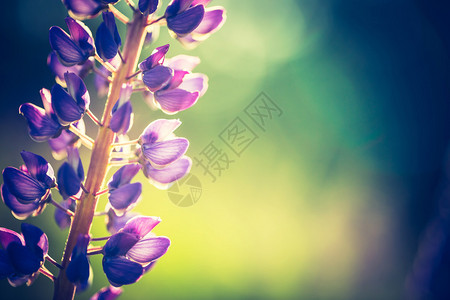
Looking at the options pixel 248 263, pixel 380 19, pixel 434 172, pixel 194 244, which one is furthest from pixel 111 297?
pixel 380 19

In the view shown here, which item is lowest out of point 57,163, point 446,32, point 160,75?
point 446,32

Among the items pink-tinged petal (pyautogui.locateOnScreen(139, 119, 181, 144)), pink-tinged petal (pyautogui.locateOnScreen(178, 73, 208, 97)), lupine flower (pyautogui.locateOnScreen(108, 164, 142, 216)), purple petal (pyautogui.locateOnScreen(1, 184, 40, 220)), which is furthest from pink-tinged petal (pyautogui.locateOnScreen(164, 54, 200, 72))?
purple petal (pyautogui.locateOnScreen(1, 184, 40, 220))

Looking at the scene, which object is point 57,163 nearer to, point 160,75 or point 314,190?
point 160,75

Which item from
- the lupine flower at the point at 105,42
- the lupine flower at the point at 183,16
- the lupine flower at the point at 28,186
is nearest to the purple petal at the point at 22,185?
the lupine flower at the point at 28,186

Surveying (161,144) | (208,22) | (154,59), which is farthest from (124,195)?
(208,22)

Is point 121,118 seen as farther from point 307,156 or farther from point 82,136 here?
point 307,156

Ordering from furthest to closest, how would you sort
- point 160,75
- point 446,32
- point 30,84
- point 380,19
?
point 380,19 → point 446,32 → point 30,84 → point 160,75

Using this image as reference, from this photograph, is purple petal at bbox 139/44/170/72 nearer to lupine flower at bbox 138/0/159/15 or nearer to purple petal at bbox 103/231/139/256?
lupine flower at bbox 138/0/159/15

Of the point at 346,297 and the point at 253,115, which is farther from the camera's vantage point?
the point at 346,297
